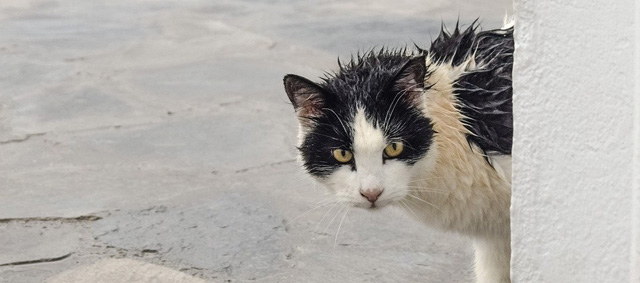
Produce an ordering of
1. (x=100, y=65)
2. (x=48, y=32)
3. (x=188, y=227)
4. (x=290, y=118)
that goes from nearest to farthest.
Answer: (x=188, y=227) < (x=290, y=118) < (x=100, y=65) < (x=48, y=32)

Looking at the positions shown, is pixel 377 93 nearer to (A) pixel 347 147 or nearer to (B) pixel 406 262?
(A) pixel 347 147

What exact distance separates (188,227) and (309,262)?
66 centimetres

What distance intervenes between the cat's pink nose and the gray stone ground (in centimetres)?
79

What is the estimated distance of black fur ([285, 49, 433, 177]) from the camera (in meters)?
3.08

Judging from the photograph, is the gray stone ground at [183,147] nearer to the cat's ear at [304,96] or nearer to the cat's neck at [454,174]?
the cat's neck at [454,174]

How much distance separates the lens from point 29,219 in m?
4.38

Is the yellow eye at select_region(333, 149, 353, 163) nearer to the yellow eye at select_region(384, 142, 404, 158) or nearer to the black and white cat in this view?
the black and white cat

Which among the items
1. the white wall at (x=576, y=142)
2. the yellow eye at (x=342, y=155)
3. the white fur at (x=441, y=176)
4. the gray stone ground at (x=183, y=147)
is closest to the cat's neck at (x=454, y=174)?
the white fur at (x=441, y=176)

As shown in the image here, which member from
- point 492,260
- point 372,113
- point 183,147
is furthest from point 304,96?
point 183,147

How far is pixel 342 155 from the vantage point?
3.11 meters

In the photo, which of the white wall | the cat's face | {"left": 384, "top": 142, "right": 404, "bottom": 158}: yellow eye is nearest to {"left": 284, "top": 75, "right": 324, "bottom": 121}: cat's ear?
the cat's face

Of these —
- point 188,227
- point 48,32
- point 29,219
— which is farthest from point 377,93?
point 48,32

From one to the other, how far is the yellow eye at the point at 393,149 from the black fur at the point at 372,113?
0.05 ft

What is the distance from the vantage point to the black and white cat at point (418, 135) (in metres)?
3.07
